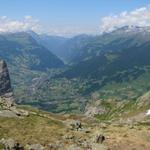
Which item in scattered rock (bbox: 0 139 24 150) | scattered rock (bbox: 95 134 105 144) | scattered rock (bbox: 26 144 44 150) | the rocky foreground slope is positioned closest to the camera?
scattered rock (bbox: 0 139 24 150)

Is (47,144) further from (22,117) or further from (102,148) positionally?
(22,117)

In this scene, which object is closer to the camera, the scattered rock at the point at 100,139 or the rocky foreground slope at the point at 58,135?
the rocky foreground slope at the point at 58,135

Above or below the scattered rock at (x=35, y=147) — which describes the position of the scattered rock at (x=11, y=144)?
above

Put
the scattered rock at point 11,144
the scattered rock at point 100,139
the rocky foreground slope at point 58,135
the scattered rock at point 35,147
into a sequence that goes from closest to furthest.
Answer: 1. the scattered rock at point 11,144
2. the scattered rock at point 35,147
3. the rocky foreground slope at point 58,135
4. the scattered rock at point 100,139

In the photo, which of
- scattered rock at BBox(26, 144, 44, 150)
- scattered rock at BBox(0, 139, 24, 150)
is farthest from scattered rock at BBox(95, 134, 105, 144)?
scattered rock at BBox(0, 139, 24, 150)

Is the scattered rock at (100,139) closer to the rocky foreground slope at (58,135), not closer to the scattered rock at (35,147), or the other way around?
the rocky foreground slope at (58,135)

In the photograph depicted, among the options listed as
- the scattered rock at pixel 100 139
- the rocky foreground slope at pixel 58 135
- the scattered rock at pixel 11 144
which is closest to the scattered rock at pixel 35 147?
the rocky foreground slope at pixel 58 135

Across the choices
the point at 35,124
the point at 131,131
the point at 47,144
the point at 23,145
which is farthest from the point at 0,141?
the point at 131,131

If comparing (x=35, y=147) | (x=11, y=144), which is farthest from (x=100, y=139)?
(x=11, y=144)

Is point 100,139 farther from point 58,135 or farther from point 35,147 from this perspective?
point 35,147

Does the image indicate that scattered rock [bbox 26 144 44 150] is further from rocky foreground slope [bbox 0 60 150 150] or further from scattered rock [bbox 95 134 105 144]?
scattered rock [bbox 95 134 105 144]

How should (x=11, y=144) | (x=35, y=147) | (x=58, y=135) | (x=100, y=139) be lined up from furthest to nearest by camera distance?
(x=58, y=135) → (x=100, y=139) → (x=35, y=147) → (x=11, y=144)
